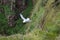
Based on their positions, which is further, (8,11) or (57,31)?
(8,11)

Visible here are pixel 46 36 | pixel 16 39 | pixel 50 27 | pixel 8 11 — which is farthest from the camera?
pixel 8 11

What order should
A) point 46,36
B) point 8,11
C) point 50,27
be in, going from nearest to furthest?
1. point 46,36
2. point 50,27
3. point 8,11

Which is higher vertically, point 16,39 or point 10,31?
point 16,39

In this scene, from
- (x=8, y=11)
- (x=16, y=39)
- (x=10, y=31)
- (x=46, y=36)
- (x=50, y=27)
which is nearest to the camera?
(x=46, y=36)

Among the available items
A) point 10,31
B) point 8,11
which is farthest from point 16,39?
point 8,11

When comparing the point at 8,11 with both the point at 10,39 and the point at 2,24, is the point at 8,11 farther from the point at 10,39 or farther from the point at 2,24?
the point at 10,39

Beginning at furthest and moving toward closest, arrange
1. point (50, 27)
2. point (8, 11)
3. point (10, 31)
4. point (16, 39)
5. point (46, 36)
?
point (8, 11)
point (10, 31)
point (16, 39)
point (50, 27)
point (46, 36)

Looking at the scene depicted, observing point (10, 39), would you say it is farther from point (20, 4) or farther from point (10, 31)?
point (20, 4)

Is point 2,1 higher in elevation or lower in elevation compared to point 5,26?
higher

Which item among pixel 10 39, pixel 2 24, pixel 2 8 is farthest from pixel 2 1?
pixel 10 39
